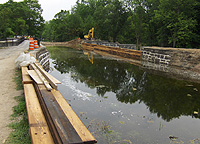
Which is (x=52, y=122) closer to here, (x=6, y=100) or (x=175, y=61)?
(x=6, y=100)

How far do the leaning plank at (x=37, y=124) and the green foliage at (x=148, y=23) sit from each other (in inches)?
1104

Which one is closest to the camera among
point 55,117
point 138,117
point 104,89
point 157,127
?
point 55,117

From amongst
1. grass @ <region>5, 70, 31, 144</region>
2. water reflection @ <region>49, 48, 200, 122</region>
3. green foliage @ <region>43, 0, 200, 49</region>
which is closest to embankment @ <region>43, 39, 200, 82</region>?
water reflection @ <region>49, 48, 200, 122</region>

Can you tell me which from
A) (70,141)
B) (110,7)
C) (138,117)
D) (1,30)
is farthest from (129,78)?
(110,7)

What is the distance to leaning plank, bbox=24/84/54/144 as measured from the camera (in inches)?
126

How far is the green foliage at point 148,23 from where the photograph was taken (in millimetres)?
29016

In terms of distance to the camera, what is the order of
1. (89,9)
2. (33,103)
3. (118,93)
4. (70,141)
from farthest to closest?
(89,9), (118,93), (33,103), (70,141)

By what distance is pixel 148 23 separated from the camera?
43.4m

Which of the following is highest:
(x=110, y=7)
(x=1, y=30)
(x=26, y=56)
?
(x=110, y=7)

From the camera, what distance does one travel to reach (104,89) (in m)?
9.89

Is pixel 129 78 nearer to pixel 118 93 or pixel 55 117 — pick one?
pixel 118 93

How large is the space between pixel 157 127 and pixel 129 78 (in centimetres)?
691

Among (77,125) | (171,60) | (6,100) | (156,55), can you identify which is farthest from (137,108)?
(156,55)

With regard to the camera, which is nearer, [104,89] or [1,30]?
[104,89]
